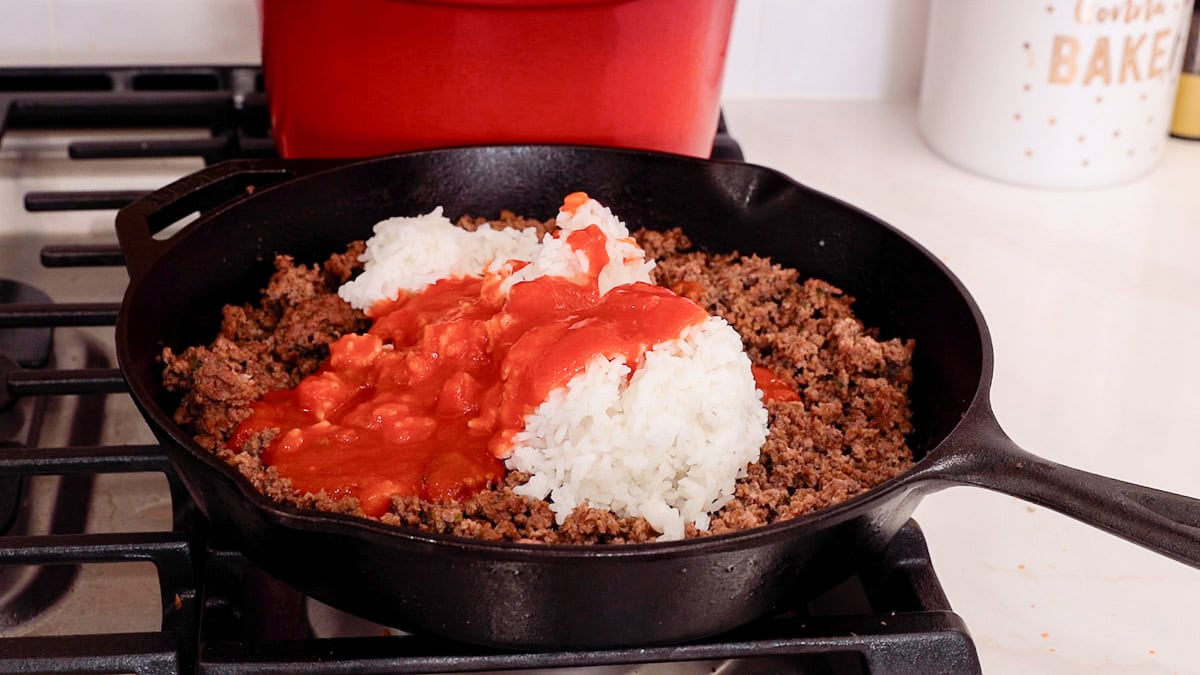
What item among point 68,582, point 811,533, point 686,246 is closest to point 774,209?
point 686,246

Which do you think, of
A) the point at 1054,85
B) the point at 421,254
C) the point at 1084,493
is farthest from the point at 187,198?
the point at 1054,85

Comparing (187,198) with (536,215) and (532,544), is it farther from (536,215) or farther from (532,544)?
(532,544)

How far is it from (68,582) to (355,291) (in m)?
0.35

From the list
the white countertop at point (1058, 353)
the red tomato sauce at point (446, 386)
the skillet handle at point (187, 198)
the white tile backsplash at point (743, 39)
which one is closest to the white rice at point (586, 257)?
the red tomato sauce at point (446, 386)

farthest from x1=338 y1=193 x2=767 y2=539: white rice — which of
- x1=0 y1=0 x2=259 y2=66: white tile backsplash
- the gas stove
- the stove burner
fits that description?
x1=0 y1=0 x2=259 y2=66: white tile backsplash

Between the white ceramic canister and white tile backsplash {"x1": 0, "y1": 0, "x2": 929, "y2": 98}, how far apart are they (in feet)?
0.50

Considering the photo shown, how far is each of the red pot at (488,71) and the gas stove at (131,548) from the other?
0.72 ft

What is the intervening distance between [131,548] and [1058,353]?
38.0 inches

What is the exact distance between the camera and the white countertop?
38.8 inches

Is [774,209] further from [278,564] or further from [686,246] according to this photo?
[278,564]

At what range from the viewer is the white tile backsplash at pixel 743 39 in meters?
1.66

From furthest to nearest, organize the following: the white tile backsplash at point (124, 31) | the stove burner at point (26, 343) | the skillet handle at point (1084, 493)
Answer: the white tile backsplash at point (124, 31) → the stove burner at point (26, 343) → the skillet handle at point (1084, 493)

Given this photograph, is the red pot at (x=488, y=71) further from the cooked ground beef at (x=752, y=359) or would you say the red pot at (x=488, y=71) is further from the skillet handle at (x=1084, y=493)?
the skillet handle at (x=1084, y=493)

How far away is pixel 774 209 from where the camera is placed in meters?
1.22
